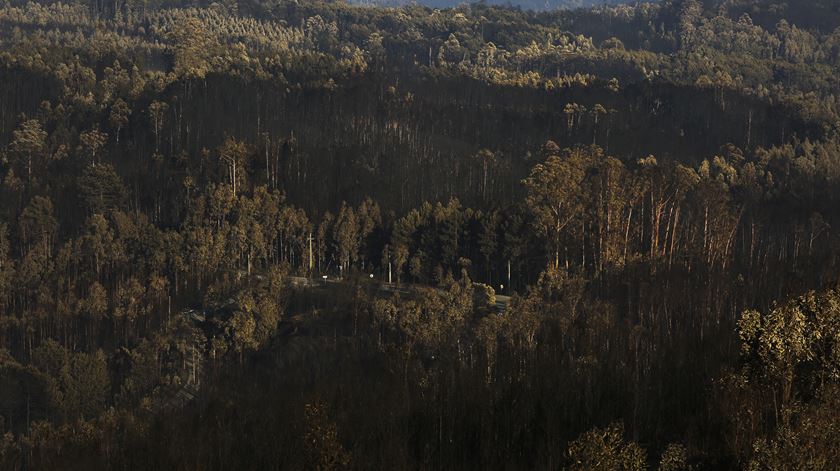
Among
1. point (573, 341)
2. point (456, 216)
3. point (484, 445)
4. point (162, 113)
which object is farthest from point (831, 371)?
point (162, 113)

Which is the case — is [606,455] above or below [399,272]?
above

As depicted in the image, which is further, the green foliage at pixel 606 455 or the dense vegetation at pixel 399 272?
the dense vegetation at pixel 399 272

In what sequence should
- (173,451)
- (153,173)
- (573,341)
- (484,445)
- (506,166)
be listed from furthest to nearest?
(506,166) < (153,173) < (573,341) < (173,451) < (484,445)

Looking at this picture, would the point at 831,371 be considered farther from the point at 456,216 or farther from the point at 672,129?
the point at 672,129

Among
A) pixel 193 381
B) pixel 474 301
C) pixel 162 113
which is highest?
pixel 162 113

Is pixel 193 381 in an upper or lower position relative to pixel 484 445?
lower

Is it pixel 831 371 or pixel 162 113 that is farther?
pixel 162 113

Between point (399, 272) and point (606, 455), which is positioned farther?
point (399, 272)

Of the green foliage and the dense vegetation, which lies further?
the dense vegetation
